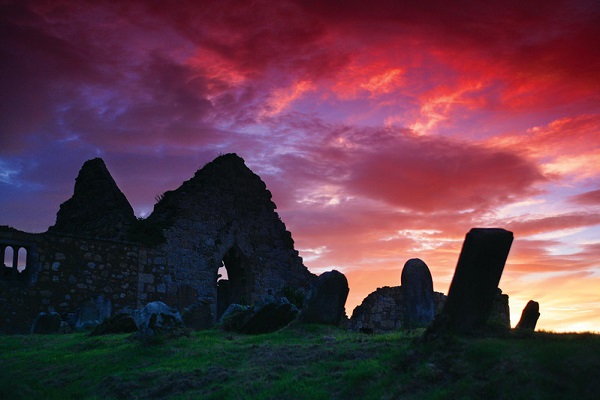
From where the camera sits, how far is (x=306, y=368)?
9.20m

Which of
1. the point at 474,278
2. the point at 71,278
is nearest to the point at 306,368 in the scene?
the point at 474,278

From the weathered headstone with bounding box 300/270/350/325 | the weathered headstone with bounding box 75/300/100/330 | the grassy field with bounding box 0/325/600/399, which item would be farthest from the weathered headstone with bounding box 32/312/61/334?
the weathered headstone with bounding box 300/270/350/325

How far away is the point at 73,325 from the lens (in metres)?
17.8

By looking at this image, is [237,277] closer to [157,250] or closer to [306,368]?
[157,250]

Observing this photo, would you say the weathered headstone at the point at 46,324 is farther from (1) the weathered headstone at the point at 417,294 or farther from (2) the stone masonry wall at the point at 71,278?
(1) the weathered headstone at the point at 417,294

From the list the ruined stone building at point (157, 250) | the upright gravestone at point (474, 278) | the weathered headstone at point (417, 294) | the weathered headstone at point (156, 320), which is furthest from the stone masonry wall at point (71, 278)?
the upright gravestone at point (474, 278)

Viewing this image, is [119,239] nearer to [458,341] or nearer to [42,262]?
[42,262]

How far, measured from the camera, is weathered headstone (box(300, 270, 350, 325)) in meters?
13.8

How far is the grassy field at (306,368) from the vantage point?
6.93 metres

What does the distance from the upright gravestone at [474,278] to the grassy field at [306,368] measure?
0.52 metres

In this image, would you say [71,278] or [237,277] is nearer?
[71,278]

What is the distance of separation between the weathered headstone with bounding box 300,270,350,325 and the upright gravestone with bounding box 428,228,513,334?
5453mm

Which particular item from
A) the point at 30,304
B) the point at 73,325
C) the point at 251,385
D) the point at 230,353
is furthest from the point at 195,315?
the point at 251,385

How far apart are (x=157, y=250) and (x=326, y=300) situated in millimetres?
9295
